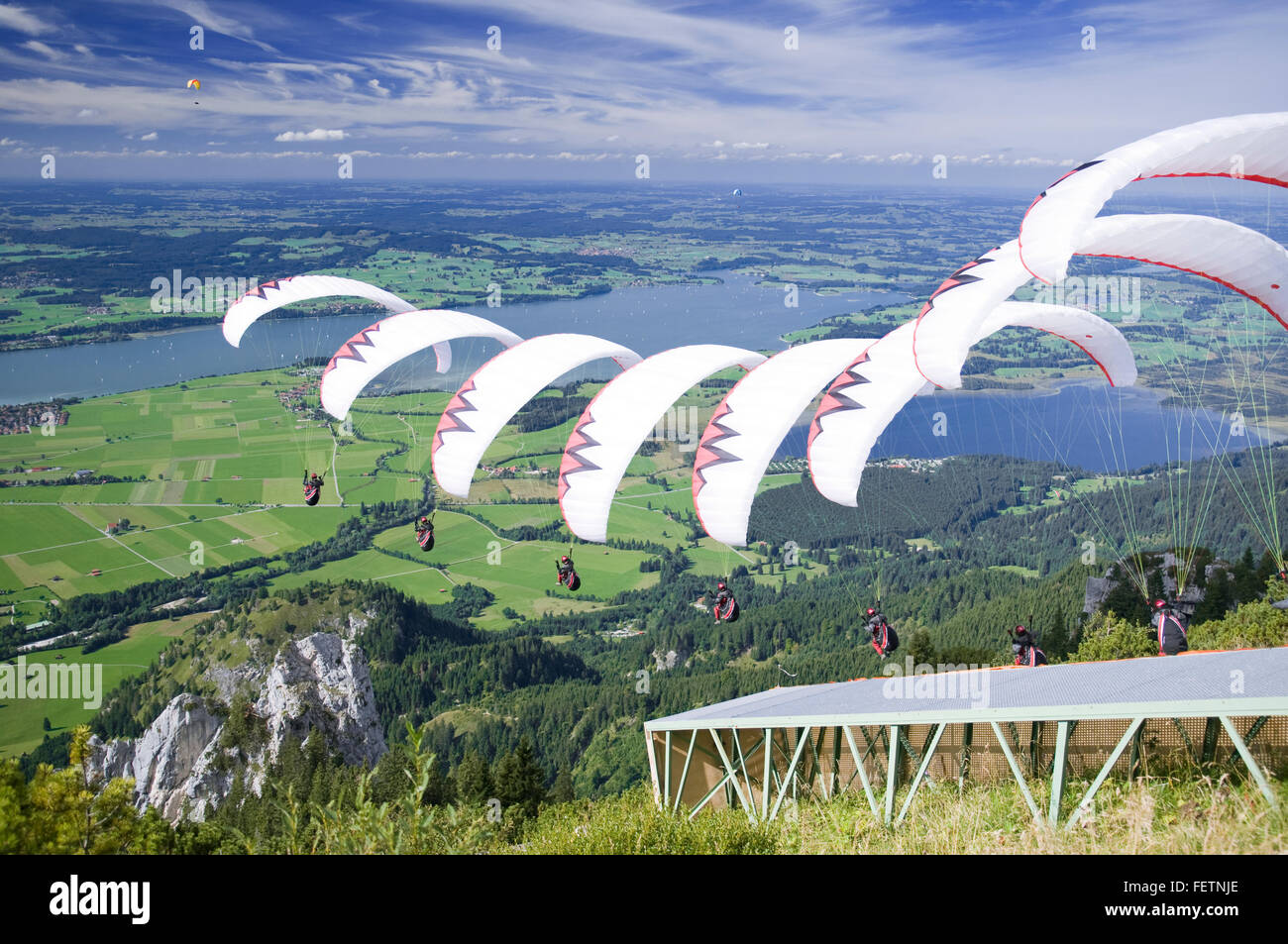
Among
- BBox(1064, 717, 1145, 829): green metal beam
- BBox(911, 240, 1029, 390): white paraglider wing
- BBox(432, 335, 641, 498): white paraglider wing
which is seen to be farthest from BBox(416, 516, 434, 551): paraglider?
BBox(1064, 717, 1145, 829): green metal beam

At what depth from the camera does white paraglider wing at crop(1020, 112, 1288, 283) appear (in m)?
13.2

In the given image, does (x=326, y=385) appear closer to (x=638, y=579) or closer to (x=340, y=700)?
(x=340, y=700)

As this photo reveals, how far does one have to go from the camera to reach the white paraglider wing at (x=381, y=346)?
25953 mm

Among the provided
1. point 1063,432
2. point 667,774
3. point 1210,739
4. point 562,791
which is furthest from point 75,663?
point 1063,432

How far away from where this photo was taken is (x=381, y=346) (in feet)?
86.5

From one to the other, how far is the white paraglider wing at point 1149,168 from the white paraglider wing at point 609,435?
869 cm

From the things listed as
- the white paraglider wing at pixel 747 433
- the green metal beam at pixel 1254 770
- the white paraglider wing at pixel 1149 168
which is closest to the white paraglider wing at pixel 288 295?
the white paraglider wing at pixel 747 433

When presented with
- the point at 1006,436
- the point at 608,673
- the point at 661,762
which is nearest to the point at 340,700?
the point at 608,673

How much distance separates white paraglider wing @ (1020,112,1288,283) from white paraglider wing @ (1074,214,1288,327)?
1.13 meters

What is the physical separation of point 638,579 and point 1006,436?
272ft

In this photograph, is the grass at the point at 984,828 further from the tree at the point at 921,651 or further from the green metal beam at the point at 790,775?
the tree at the point at 921,651

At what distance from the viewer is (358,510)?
11475 cm

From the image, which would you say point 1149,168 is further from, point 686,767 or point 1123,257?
point 686,767

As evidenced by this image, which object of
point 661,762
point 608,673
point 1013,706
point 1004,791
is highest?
point 1013,706
